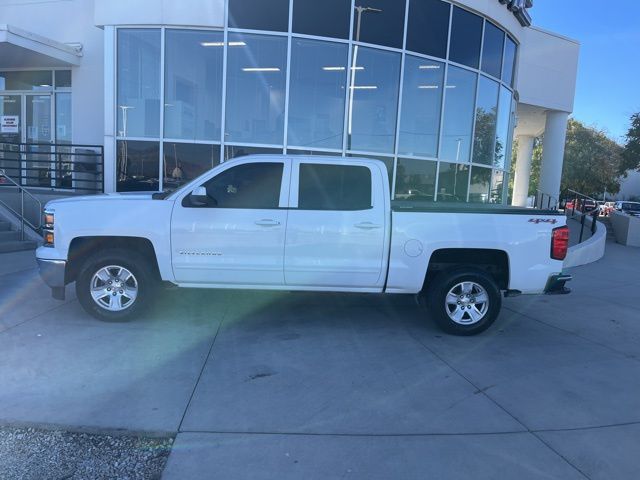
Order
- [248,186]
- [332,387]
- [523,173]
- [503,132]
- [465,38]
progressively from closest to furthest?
A: [332,387] → [248,186] → [465,38] → [503,132] → [523,173]

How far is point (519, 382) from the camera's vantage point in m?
4.54

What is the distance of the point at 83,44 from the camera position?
506 inches

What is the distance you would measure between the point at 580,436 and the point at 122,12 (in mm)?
11407

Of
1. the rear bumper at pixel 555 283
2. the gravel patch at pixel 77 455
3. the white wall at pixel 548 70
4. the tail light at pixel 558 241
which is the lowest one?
the gravel patch at pixel 77 455

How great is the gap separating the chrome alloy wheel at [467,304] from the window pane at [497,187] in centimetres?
913

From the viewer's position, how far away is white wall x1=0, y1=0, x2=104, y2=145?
12820 millimetres

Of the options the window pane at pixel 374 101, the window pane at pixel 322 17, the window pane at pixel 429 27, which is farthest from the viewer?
the window pane at pixel 429 27

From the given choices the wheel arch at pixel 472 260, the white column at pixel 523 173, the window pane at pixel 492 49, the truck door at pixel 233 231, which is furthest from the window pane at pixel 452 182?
the white column at pixel 523 173

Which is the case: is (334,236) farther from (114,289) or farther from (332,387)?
(114,289)

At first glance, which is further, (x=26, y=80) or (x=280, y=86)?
(x=26, y=80)

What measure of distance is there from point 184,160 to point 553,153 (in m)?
16.0

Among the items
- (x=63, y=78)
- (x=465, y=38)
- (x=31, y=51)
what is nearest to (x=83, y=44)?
(x=63, y=78)

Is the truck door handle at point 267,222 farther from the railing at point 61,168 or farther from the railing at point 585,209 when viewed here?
the railing at point 585,209

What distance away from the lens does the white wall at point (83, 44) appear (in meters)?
12.8
